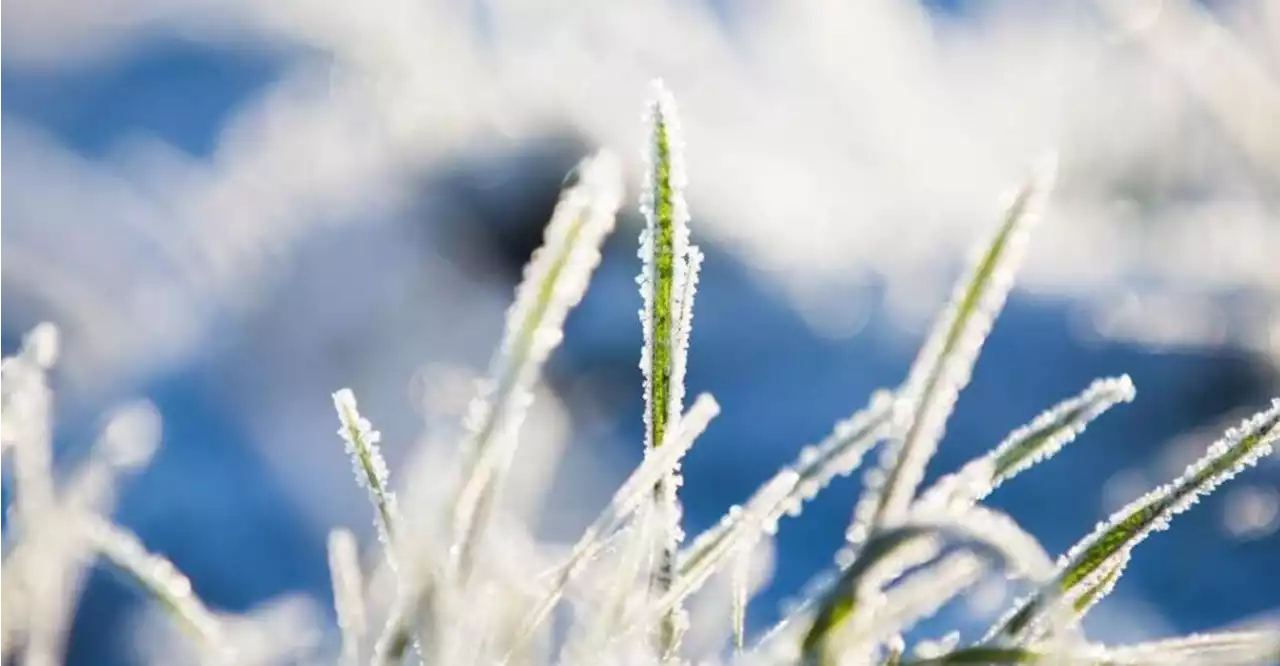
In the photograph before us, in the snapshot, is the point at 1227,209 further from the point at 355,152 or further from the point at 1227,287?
the point at 355,152

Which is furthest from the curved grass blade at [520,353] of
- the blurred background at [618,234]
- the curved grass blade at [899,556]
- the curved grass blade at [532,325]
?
the blurred background at [618,234]

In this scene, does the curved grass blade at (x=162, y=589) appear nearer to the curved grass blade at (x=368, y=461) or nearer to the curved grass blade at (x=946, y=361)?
the curved grass blade at (x=368, y=461)

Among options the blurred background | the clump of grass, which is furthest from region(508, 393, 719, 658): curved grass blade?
the blurred background

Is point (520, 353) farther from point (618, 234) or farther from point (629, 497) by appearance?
point (618, 234)

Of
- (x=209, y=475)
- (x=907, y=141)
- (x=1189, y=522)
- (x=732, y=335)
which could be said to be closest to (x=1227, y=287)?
(x=1189, y=522)

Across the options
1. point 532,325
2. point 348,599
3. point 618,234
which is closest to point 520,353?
point 532,325

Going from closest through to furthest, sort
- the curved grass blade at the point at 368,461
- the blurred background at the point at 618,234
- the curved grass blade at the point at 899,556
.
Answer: the curved grass blade at the point at 899,556, the curved grass blade at the point at 368,461, the blurred background at the point at 618,234

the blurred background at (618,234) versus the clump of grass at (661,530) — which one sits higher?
the blurred background at (618,234)
